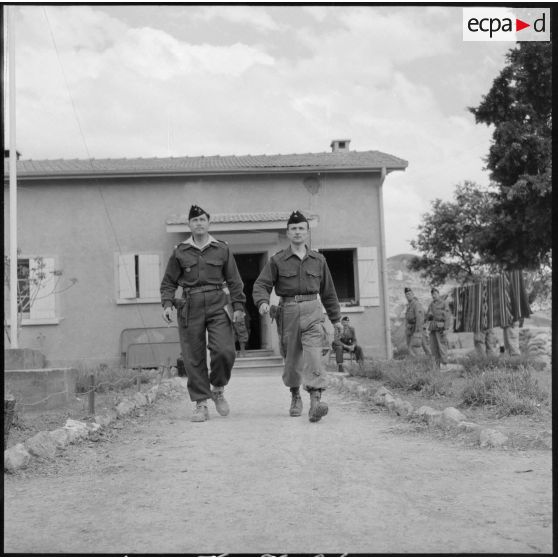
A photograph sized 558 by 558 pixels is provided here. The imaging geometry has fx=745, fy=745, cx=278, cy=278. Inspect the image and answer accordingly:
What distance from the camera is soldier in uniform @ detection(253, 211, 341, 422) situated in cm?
604

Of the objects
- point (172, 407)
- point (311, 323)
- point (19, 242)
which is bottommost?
point (172, 407)

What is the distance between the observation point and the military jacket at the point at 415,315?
48.0 feet

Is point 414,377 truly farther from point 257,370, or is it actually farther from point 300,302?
point 257,370

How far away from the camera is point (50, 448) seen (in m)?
4.65

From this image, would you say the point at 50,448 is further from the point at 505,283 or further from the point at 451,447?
the point at 505,283

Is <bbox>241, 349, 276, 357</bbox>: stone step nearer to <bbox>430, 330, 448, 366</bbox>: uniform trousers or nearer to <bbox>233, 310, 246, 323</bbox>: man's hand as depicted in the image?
<bbox>430, 330, 448, 366</bbox>: uniform trousers

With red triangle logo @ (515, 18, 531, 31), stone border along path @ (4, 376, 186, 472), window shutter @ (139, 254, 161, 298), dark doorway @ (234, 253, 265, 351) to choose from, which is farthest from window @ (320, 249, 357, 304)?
red triangle logo @ (515, 18, 531, 31)

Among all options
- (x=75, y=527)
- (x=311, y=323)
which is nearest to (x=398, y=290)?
(x=311, y=323)

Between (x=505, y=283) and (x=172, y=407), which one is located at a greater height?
(x=505, y=283)

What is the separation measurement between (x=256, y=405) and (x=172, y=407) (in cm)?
89

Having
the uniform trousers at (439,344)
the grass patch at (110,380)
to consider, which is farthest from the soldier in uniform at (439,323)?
the grass patch at (110,380)

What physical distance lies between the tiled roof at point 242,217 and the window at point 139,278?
106 centimetres

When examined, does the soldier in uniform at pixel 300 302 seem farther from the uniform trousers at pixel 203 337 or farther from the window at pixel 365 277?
the window at pixel 365 277

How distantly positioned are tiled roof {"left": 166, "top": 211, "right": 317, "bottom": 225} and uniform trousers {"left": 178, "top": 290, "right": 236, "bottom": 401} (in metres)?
9.36
